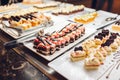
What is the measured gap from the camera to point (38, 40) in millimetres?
1399

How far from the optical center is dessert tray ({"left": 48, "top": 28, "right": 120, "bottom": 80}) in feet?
3.59

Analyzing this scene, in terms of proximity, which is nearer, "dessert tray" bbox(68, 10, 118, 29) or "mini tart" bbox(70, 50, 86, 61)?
"mini tart" bbox(70, 50, 86, 61)

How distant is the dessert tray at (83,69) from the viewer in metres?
1.09

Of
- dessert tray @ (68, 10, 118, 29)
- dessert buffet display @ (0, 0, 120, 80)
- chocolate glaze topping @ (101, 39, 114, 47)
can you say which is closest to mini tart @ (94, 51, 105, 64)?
dessert buffet display @ (0, 0, 120, 80)

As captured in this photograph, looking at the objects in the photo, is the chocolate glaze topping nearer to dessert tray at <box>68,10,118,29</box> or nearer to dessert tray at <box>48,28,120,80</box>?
dessert tray at <box>48,28,120,80</box>

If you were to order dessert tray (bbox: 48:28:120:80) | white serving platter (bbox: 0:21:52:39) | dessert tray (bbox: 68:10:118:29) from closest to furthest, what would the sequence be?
1. dessert tray (bbox: 48:28:120:80)
2. white serving platter (bbox: 0:21:52:39)
3. dessert tray (bbox: 68:10:118:29)

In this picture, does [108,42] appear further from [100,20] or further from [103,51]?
[100,20]

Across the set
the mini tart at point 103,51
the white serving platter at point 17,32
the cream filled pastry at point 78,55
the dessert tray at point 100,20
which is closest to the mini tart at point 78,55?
the cream filled pastry at point 78,55

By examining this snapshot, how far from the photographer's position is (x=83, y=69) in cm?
117

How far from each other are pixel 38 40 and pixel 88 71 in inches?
18.4

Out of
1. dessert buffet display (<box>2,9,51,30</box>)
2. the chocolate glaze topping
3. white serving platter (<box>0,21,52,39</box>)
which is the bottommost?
white serving platter (<box>0,21,52,39</box>)

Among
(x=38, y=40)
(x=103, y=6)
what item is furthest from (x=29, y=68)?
(x=103, y=6)

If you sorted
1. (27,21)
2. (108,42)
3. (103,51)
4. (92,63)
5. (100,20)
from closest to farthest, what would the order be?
(92,63)
(103,51)
(108,42)
(27,21)
(100,20)

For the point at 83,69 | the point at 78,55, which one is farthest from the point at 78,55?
the point at 83,69
